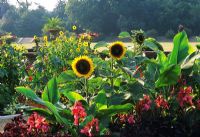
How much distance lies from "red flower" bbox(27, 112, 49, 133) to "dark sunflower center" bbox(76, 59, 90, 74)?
0.45 metres

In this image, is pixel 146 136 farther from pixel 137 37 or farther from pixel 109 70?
pixel 137 37

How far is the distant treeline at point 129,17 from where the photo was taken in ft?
149

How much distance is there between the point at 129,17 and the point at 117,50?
4619cm

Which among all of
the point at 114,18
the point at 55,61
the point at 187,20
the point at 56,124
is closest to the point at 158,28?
the point at 187,20

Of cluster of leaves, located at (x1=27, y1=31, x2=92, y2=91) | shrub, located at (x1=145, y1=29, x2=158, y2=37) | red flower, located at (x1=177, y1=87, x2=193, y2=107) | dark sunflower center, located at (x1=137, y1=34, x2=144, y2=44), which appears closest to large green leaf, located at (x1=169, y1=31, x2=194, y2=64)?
red flower, located at (x1=177, y1=87, x2=193, y2=107)

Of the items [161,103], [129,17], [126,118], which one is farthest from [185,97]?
[129,17]

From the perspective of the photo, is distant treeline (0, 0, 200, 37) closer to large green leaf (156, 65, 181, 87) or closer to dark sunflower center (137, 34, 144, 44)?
dark sunflower center (137, 34, 144, 44)

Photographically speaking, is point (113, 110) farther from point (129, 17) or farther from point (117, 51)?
point (129, 17)

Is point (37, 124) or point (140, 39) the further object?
point (140, 39)

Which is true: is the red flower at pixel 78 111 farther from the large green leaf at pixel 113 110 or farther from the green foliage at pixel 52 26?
the green foliage at pixel 52 26

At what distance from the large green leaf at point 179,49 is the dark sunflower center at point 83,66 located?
919mm

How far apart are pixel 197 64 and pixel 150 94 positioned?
0.63m

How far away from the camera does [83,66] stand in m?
3.01

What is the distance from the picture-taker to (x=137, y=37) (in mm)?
4723
